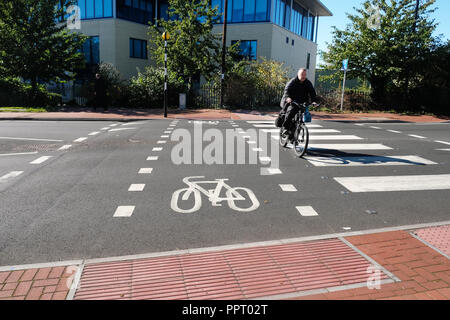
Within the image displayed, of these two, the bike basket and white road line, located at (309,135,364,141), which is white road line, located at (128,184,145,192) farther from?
white road line, located at (309,135,364,141)

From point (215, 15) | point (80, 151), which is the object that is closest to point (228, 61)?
point (215, 15)

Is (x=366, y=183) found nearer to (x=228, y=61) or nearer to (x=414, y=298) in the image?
(x=414, y=298)

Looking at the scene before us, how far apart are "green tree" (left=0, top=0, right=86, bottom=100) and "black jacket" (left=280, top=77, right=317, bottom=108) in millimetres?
16860

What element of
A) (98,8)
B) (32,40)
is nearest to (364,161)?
(32,40)

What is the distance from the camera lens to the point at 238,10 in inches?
1189

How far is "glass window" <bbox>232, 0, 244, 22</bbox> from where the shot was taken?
98.7 feet

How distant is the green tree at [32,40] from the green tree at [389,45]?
1618 centimetres

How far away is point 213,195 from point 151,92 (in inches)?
674

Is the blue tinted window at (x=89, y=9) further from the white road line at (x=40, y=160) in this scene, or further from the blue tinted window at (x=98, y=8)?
the white road line at (x=40, y=160)

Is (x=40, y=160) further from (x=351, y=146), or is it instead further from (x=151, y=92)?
(x=151, y=92)

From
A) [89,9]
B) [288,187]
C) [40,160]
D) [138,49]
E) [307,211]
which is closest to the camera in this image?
[307,211]

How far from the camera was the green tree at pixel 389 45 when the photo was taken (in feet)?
70.9
